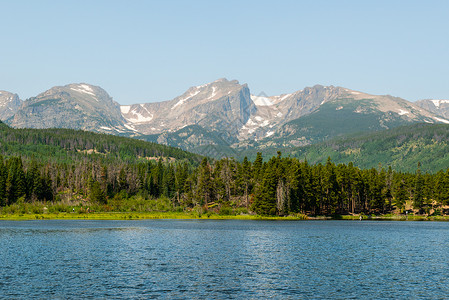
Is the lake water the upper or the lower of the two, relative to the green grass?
lower

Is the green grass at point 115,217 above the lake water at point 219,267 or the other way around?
above

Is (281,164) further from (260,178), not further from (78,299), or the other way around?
(78,299)

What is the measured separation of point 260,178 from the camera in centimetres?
19712

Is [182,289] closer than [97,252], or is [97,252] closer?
[182,289]

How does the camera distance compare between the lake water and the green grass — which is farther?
the green grass

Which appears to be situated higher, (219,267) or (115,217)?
(115,217)

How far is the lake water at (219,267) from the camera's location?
50.0 metres

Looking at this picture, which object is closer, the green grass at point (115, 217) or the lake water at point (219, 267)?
the lake water at point (219, 267)

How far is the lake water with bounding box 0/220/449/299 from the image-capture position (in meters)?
50.0

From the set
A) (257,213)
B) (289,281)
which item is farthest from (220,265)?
(257,213)

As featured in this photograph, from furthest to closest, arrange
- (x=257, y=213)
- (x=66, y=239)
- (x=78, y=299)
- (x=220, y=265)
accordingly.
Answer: (x=257, y=213), (x=66, y=239), (x=220, y=265), (x=78, y=299)

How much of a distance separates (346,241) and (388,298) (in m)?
55.3

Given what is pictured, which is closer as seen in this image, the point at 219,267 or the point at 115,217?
the point at 219,267

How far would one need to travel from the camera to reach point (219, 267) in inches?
2603
